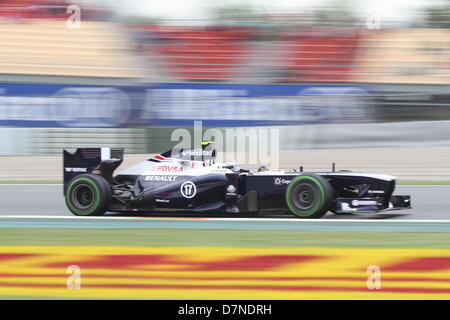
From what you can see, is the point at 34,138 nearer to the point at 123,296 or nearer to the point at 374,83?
the point at 374,83

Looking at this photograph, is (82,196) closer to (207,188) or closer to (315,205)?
(207,188)

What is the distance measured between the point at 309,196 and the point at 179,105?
765 centimetres

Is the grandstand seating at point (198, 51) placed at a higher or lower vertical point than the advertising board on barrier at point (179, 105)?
higher

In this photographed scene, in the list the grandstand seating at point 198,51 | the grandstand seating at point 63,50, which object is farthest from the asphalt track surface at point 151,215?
the grandstand seating at point 198,51

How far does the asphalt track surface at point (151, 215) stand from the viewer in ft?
28.4

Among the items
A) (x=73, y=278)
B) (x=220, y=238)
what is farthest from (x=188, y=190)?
(x=73, y=278)

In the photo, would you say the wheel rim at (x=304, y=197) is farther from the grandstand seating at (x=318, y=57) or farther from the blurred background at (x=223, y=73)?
the grandstand seating at (x=318, y=57)

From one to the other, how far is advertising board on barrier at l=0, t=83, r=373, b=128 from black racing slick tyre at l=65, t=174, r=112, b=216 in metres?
6.27

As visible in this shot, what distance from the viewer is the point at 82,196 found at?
29.2 ft

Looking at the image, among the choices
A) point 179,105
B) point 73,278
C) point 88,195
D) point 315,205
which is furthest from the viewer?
point 179,105

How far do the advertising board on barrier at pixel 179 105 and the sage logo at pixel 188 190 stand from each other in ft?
21.9

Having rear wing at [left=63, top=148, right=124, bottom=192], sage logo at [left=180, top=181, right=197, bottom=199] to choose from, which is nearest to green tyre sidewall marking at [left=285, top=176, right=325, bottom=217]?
sage logo at [left=180, top=181, right=197, bottom=199]

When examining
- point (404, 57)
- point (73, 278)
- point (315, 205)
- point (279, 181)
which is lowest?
point (73, 278)

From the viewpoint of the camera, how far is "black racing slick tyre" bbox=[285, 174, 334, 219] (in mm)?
7984
